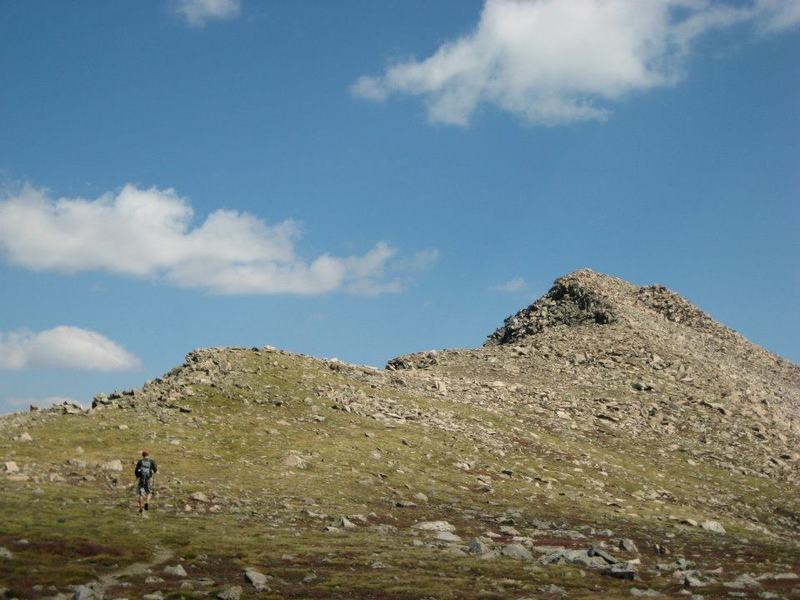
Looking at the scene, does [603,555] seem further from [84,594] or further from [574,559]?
[84,594]

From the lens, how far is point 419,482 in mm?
45906

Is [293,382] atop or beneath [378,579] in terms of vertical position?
atop

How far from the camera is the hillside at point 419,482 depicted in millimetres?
24703

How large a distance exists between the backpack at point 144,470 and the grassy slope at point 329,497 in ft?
4.77

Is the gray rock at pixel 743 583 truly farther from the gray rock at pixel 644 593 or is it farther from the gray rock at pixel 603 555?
the gray rock at pixel 603 555

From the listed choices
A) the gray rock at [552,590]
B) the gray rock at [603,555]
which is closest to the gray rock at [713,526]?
the gray rock at [603,555]

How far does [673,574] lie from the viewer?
28031 millimetres

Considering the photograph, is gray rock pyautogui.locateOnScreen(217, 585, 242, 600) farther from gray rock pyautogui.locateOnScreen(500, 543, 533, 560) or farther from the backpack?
the backpack

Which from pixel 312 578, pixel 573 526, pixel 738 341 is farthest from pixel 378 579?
pixel 738 341

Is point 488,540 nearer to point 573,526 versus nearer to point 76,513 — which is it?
point 573,526

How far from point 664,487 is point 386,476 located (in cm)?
2438

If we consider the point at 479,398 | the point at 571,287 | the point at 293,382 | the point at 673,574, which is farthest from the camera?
the point at 571,287

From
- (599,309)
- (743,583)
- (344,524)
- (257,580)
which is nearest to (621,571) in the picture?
(743,583)

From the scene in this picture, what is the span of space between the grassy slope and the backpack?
1.45 meters
